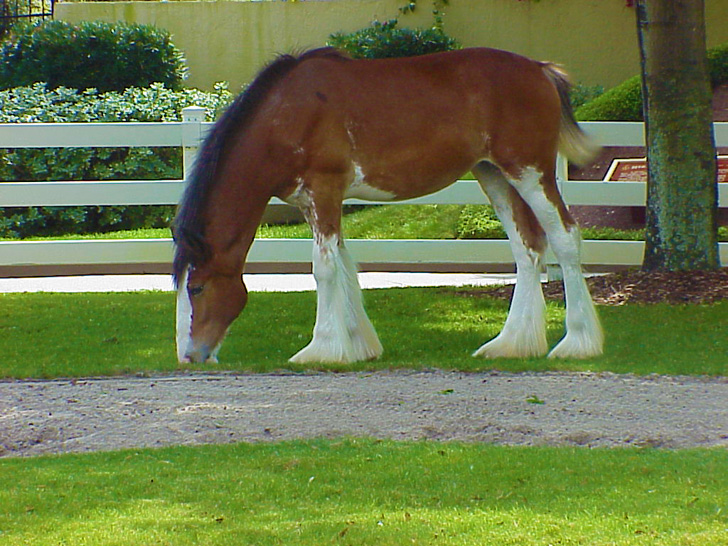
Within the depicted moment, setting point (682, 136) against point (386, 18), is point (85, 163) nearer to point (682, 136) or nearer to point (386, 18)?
point (386, 18)

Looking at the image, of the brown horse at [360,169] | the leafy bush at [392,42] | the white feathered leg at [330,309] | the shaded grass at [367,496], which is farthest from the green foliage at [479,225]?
the shaded grass at [367,496]

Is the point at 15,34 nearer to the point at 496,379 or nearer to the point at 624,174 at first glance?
the point at 624,174

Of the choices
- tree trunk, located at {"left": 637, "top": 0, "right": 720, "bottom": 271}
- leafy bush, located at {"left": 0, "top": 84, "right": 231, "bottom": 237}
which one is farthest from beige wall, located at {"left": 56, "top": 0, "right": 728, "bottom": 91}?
tree trunk, located at {"left": 637, "top": 0, "right": 720, "bottom": 271}

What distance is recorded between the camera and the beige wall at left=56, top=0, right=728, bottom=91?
17562 mm

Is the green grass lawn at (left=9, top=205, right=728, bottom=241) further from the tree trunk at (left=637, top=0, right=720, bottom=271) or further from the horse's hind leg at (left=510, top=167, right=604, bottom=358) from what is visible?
the horse's hind leg at (left=510, top=167, right=604, bottom=358)

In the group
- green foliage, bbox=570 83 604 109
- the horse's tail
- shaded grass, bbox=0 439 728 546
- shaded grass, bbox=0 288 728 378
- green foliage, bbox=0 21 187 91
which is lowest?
shaded grass, bbox=0 439 728 546

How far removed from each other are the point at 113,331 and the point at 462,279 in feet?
12.9

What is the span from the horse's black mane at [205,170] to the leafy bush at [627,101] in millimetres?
7849

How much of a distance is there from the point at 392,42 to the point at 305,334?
30.7 feet

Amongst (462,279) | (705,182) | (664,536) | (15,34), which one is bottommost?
(664,536)

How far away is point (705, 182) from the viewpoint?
896 centimetres

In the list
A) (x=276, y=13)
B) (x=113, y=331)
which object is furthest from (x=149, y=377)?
(x=276, y=13)

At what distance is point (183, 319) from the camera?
6664 mm

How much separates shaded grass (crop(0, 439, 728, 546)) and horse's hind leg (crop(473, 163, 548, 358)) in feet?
7.30
